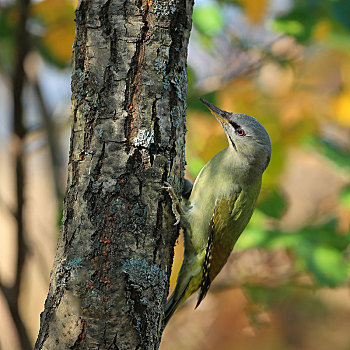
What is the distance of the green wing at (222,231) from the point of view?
3.11 meters

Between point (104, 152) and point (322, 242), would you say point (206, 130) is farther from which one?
point (104, 152)

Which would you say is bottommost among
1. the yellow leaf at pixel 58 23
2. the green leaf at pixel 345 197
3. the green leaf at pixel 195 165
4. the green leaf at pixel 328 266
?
the green leaf at pixel 328 266

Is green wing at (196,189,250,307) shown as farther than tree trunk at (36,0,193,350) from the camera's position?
Yes

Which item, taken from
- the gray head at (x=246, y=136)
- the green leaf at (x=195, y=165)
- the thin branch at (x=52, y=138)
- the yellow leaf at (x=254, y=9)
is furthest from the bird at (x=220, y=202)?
the thin branch at (x=52, y=138)

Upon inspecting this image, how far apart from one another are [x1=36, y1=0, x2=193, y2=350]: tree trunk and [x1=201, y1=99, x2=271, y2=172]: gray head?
1192mm

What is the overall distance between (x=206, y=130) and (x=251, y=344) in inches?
146

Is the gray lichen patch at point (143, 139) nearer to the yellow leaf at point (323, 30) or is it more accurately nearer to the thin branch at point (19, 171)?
the thin branch at point (19, 171)

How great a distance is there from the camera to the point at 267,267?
14.2 feet

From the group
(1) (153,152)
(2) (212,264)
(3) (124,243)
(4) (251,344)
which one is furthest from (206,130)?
(4) (251,344)

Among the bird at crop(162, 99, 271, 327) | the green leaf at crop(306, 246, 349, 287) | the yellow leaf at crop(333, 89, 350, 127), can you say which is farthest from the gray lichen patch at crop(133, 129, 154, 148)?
the yellow leaf at crop(333, 89, 350, 127)

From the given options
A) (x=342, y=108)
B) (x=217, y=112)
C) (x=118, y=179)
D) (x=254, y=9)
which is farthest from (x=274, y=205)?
(x=118, y=179)

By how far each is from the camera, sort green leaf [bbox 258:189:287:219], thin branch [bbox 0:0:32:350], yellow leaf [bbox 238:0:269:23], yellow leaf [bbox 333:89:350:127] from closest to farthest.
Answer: thin branch [bbox 0:0:32:350]
green leaf [bbox 258:189:287:219]
yellow leaf [bbox 238:0:269:23]
yellow leaf [bbox 333:89:350:127]

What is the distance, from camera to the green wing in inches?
123

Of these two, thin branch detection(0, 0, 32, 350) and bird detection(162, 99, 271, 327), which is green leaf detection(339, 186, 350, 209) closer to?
bird detection(162, 99, 271, 327)
